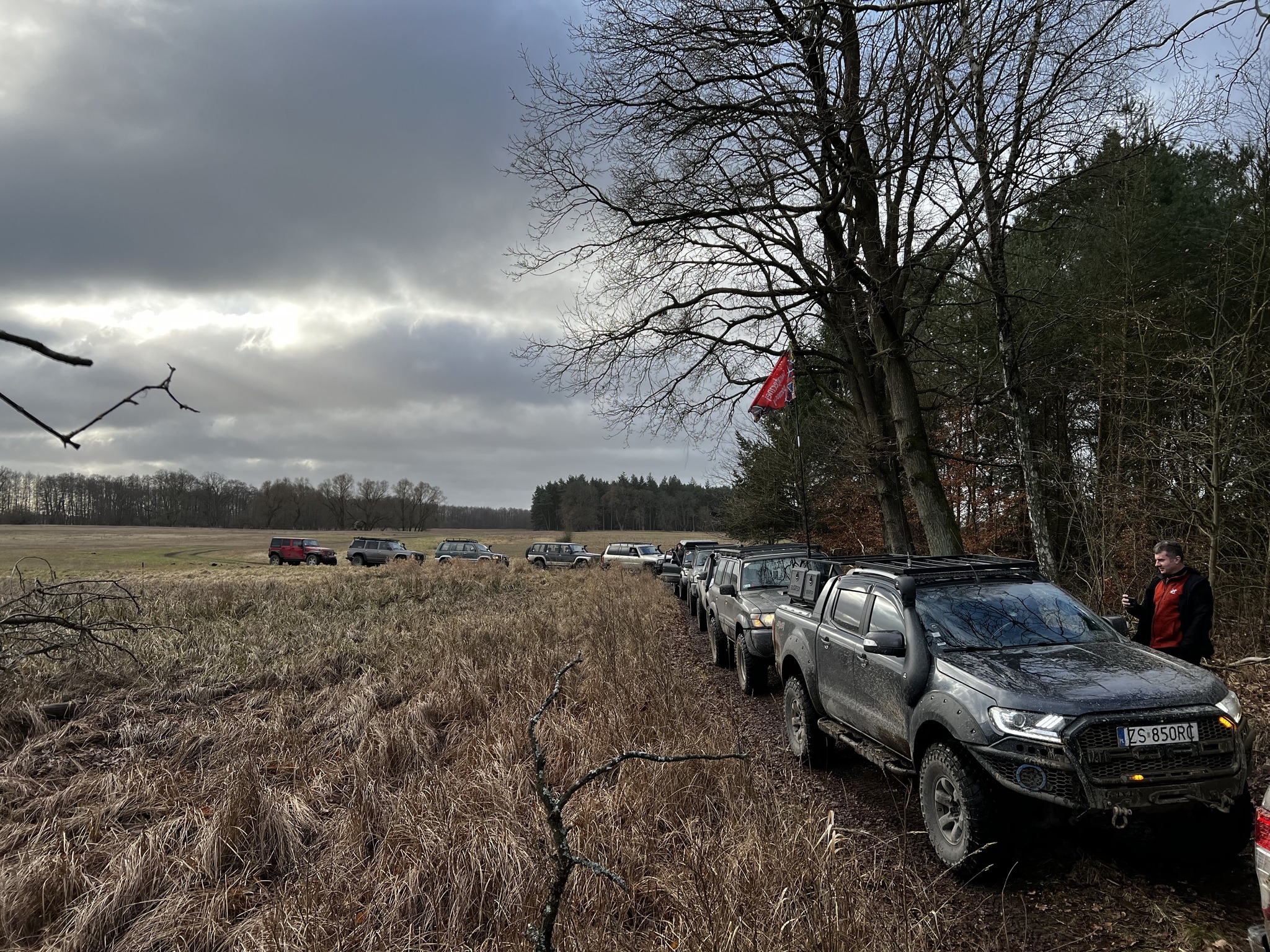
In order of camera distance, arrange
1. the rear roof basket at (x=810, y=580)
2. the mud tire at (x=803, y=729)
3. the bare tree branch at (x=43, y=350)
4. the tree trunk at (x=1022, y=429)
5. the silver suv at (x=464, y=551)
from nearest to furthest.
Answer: the bare tree branch at (x=43, y=350), the mud tire at (x=803, y=729), the rear roof basket at (x=810, y=580), the tree trunk at (x=1022, y=429), the silver suv at (x=464, y=551)

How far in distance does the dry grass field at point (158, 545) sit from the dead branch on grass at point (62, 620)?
53.6 ft

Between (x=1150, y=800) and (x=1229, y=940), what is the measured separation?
64cm

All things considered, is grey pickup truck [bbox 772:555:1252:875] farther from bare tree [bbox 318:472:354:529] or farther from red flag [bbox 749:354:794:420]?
bare tree [bbox 318:472:354:529]

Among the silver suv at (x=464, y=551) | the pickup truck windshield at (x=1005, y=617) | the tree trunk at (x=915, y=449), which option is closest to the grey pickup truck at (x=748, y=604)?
the tree trunk at (x=915, y=449)

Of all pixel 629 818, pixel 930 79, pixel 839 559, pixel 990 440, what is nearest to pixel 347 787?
pixel 629 818

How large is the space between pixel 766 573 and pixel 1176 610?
597 centimetres

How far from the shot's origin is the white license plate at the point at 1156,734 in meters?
3.83

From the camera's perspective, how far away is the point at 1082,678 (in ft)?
14.0

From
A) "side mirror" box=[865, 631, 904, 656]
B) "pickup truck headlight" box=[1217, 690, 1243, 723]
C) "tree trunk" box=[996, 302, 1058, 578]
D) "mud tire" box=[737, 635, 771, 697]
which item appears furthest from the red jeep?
"pickup truck headlight" box=[1217, 690, 1243, 723]

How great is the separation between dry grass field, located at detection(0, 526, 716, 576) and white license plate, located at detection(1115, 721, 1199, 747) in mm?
29869

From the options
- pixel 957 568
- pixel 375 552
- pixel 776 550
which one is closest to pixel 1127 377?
pixel 776 550

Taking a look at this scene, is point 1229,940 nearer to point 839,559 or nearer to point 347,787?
point 839,559

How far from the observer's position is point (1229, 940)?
351 centimetres

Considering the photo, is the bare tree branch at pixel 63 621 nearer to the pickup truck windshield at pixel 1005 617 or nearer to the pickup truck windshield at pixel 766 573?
the pickup truck windshield at pixel 1005 617
